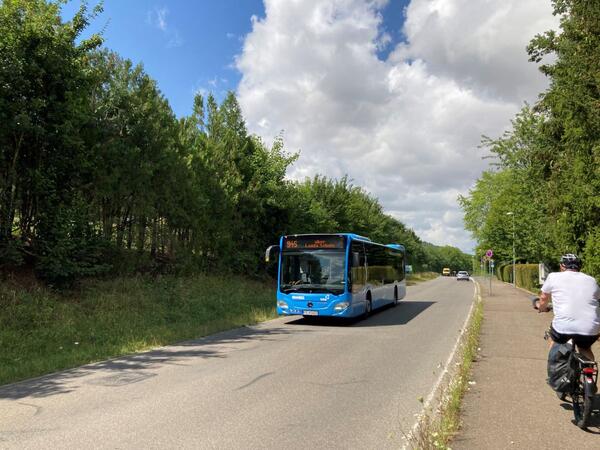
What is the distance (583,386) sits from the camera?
17.3 ft

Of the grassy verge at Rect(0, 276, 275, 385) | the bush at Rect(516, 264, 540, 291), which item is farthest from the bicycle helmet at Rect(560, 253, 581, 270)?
the bush at Rect(516, 264, 540, 291)

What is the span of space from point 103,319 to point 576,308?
11.5 m

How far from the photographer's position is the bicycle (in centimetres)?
516

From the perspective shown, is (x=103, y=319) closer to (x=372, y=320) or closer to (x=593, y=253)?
(x=372, y=320)

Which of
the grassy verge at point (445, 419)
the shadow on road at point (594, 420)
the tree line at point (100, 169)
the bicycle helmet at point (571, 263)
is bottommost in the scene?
the shadow on road at point (594, 420)

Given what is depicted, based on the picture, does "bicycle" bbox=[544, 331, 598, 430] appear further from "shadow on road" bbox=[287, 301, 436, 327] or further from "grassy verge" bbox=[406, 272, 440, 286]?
"grassy verge" bbox=[406, 272, 440, 286]

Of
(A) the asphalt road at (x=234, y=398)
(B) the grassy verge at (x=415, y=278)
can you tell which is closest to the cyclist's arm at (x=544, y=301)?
(A) the asphalt road at (x=234, y=398)

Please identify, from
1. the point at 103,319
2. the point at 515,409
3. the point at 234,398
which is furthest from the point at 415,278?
the point at 234,398

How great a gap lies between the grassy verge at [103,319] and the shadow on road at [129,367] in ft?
1.53

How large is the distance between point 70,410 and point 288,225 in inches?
958

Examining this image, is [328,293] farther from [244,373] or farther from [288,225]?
[288,225]

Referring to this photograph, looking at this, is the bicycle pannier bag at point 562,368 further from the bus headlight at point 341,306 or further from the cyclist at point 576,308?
the bus headlight at point 341,306

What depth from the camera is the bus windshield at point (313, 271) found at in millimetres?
15320

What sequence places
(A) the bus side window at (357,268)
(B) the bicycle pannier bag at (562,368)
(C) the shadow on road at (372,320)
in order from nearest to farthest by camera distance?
(B) the bicycle pannier bag at (562,368)
(A) the bus side window at (357,268)
(C) the shadow on road at (372,320)
